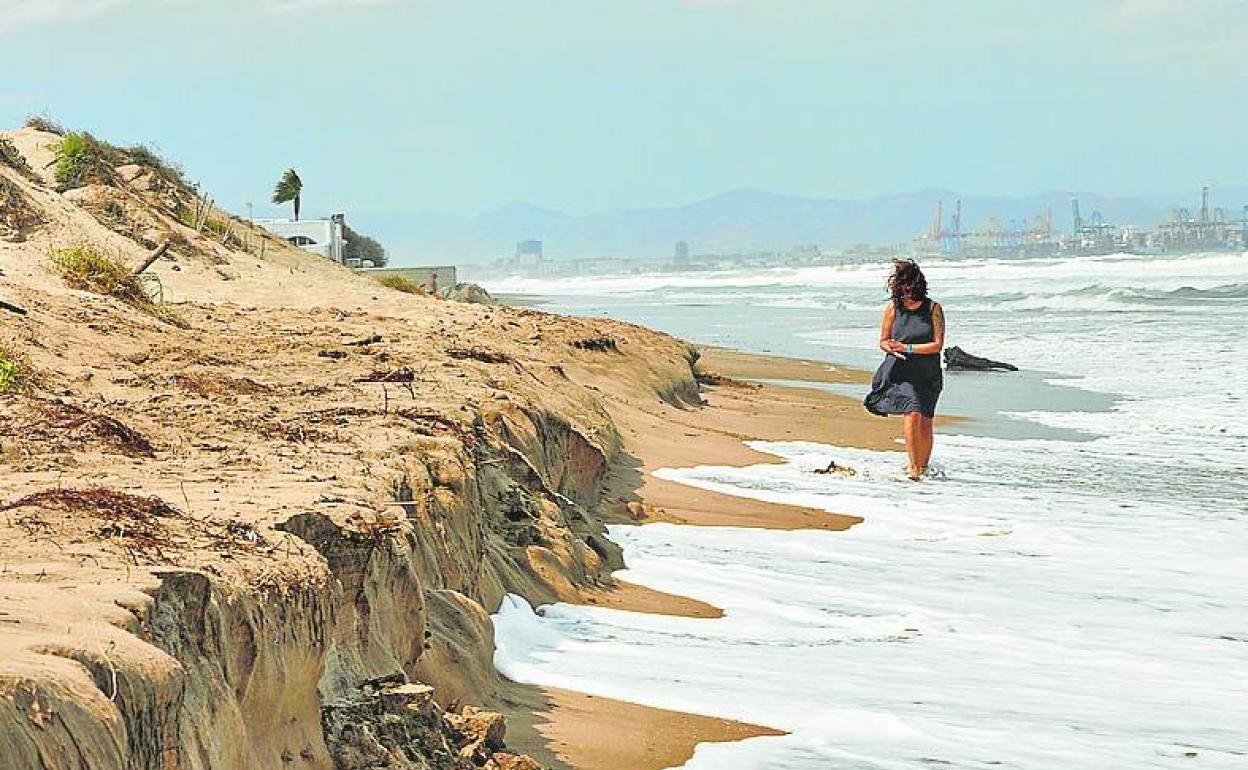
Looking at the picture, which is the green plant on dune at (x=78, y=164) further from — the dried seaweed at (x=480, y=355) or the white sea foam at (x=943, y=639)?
the white sea foam at (x=943, y=639)

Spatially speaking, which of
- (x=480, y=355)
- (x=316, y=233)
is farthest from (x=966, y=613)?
(x=316, y=233)

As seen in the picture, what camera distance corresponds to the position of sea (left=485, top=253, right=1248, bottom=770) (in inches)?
284

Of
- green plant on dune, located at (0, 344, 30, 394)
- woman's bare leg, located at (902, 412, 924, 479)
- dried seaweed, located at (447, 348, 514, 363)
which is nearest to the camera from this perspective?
green plant on dune, located at (0, 344, 30, 394)

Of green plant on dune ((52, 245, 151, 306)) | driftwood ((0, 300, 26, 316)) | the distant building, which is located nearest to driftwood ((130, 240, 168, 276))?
green plant on dune ((52, 245, 151, 306))

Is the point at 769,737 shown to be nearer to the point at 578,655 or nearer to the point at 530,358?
the point at 578,655

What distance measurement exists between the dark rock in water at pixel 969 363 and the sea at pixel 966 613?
Answer: 7.34 m

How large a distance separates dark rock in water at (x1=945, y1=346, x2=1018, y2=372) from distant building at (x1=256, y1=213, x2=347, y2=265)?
1780cm

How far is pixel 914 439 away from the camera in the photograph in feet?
49.0

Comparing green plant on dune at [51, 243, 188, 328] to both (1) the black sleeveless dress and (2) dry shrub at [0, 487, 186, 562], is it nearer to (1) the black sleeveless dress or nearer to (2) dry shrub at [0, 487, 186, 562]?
(1) the black sleeveless dress

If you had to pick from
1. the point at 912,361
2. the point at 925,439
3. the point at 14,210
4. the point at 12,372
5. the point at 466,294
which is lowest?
the point at 925,439

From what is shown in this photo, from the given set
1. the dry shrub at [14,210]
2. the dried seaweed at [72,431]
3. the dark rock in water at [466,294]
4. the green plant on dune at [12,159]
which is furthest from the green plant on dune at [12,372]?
the dark rock in water at [466,294]

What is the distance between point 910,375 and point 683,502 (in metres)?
2.94

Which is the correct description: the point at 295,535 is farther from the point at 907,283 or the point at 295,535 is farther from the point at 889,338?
the point at 889,338

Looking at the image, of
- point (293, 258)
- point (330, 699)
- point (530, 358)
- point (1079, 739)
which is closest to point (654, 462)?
point (530, 358)
